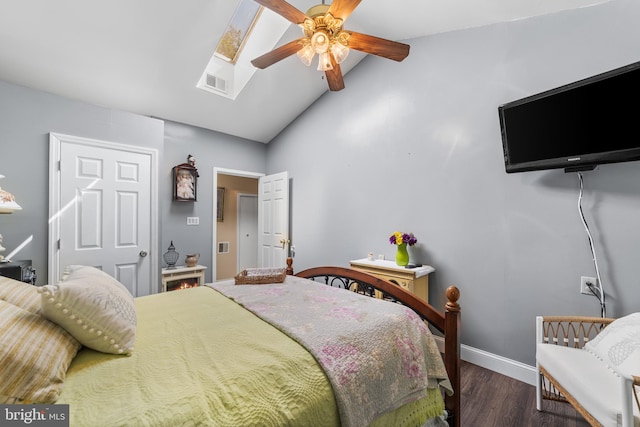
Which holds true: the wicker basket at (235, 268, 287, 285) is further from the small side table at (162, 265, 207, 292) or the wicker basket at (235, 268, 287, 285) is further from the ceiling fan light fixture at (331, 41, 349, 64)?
the small side table at (162, 265, 207, 292)

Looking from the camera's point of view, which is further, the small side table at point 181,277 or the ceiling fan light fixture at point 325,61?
the small side table at point 181,277

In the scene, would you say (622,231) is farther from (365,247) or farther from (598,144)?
(365,247)

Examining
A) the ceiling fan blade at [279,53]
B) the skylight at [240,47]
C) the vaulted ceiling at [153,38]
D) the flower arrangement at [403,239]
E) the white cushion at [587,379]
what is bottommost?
the white cushion at [587,379]

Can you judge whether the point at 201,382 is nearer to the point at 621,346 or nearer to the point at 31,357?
the point at 31,357

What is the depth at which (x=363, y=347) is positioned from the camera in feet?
3.72

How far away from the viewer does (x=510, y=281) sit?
2.29 m

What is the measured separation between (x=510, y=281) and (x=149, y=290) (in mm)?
3711

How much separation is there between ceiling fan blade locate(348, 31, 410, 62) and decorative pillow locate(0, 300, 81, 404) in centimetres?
208

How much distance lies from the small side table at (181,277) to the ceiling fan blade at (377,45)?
10.5 feet

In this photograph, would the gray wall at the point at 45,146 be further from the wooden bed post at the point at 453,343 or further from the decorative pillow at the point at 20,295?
the wooden bed post at the point at 453,343

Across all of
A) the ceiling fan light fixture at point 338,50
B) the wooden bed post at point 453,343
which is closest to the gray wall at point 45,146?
the ceiling fan light fixture at point 338,50

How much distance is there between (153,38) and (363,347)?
3114 millimetres

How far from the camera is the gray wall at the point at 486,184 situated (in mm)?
1889

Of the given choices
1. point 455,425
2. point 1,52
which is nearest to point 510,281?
point 455,425
